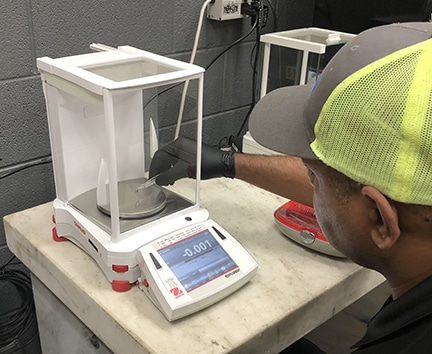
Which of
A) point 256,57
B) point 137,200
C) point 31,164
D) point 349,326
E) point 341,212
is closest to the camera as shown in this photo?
point 341,212

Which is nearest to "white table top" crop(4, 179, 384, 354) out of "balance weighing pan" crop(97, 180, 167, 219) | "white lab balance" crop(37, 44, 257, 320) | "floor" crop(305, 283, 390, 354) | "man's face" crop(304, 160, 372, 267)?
"white lab balance" crop(37, 44, 257, 320)

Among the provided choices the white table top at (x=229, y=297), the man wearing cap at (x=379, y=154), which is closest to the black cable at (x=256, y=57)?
the white table top at (x=229, y=297)

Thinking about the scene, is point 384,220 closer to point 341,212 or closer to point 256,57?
point 341,212

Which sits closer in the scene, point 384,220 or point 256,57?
point 384,220

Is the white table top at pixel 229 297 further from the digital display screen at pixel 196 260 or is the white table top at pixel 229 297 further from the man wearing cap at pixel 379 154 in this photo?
the man wearing cap at pixel 379 154

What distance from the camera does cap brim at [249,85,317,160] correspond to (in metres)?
0.76

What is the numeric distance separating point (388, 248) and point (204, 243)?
0.40 meters

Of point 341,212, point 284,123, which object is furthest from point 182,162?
point 341,212

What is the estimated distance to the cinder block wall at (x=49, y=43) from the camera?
119cm

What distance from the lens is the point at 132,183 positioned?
106 cm

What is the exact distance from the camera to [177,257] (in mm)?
934

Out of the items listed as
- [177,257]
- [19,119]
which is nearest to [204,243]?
[177,257]

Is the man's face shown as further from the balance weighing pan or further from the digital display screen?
the balance weighing pan

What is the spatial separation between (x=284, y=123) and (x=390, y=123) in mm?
239
